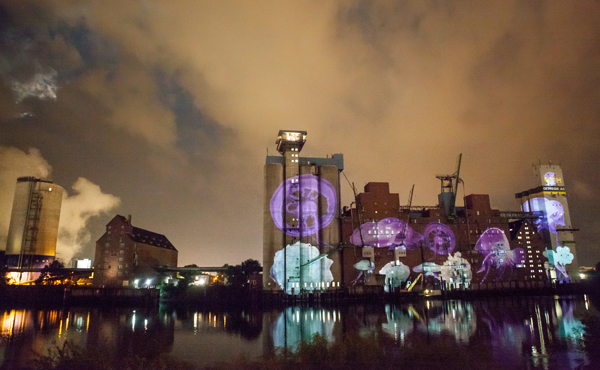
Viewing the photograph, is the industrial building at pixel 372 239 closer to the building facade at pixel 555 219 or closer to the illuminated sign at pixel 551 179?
Result: the building facade at pixel 555 219

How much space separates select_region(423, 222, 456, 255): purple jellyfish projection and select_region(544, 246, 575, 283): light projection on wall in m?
36.5

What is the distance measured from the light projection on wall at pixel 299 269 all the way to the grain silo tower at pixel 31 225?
5355 centimetres

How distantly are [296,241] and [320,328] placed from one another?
125 ft

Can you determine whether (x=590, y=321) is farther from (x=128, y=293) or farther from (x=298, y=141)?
(x=298, y=141)

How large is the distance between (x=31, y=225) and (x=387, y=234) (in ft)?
243

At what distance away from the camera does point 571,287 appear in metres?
69.9

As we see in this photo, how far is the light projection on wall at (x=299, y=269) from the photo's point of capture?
67375 mm

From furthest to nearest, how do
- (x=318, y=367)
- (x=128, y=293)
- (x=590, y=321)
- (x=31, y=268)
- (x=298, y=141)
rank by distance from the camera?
(x=31, y=268), (x=298, y=141), (x=128, y=293), (x=590, y=321), (x=318, y=367)

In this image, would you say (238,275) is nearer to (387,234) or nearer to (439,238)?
(387,234)

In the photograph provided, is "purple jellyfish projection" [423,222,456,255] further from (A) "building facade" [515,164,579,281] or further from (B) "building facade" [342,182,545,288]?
(A) "building facade" [515,164,579,281]

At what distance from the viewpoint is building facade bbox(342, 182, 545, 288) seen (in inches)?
2785

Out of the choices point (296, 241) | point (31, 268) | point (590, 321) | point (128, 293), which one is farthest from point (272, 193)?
point (590, 321)

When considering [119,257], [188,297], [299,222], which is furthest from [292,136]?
[119,257]

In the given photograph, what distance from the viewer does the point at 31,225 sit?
8438cm
